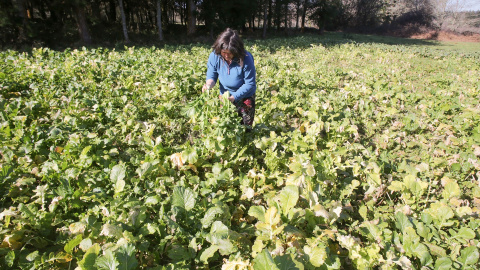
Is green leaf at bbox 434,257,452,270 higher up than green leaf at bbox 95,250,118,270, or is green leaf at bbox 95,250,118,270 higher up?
green leaf at bbox 95,250,118,270

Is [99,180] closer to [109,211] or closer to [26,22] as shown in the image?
[109,211]

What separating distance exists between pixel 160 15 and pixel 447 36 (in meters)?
39.8

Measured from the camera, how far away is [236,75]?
3.36m

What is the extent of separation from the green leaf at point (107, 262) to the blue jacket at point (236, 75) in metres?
2.32

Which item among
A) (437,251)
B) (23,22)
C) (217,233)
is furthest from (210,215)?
(23,22)

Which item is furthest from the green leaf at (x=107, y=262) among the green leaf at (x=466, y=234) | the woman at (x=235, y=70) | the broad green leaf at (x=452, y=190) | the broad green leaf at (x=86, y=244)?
the broad green leaf at (x=452, y=190)

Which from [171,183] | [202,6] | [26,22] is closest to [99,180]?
[171,183]

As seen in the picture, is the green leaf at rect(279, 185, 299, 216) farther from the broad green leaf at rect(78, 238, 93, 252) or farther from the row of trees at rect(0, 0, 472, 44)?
the row of trees at rect(0, 0, 472, 44)

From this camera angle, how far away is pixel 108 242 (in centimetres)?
195

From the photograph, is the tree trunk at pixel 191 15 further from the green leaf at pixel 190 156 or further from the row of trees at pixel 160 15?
the green leaf at pixel 190 156

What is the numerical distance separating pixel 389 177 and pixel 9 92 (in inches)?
268

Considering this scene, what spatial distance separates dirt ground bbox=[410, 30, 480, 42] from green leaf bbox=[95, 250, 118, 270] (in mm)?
47057

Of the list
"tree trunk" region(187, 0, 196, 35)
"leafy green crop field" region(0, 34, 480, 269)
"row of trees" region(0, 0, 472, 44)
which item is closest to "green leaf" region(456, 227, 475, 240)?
"leafy green crop field" region(0, 34, 480, 269)

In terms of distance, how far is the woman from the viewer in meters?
3.08
